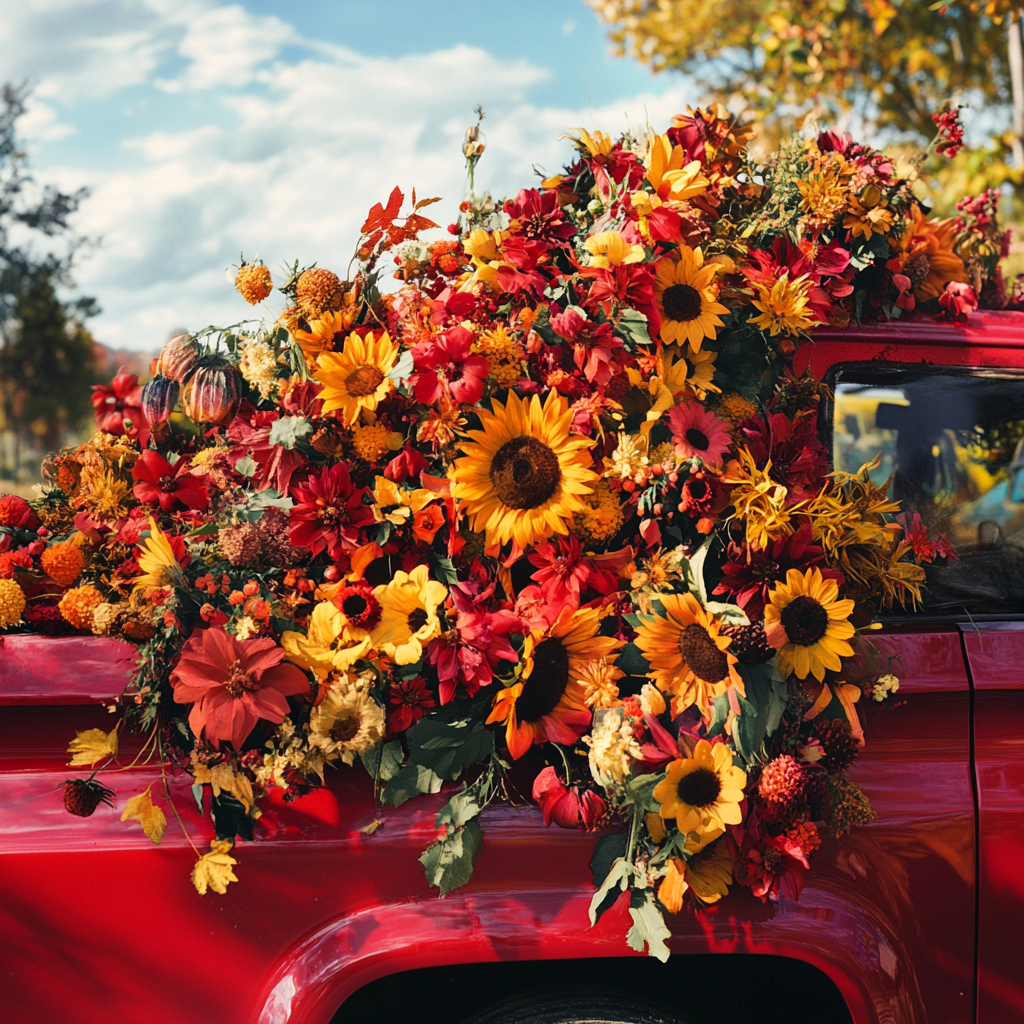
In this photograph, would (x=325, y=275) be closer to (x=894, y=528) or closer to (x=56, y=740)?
(x=56, y=740)

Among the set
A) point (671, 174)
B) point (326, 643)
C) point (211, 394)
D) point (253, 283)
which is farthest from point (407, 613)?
point (671, 174)

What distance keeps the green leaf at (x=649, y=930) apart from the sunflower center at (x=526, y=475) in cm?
75

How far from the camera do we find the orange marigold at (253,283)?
1.98 meters

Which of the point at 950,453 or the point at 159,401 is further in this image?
the point at 950,453

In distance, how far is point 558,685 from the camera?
1751 mm

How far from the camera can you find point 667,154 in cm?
197

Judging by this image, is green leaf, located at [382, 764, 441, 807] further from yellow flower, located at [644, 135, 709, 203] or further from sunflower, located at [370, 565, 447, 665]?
yellow flower, located at [644, 135, 709, 203]

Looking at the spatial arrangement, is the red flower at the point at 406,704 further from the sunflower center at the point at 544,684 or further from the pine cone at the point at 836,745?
the pine cone at the point at 836,745

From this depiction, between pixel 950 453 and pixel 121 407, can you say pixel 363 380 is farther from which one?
pixel 950 453

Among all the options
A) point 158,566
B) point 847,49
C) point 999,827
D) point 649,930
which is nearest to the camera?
point 649,930

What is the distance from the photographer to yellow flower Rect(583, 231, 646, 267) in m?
1.83

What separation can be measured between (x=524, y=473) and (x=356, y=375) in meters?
0.40

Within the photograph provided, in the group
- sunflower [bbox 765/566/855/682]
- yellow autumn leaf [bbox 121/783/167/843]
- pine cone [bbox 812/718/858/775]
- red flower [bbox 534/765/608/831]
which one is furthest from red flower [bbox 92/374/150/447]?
pine cone [bbox 812/718/858/775]

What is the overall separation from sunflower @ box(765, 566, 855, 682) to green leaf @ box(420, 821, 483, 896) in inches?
26.4
